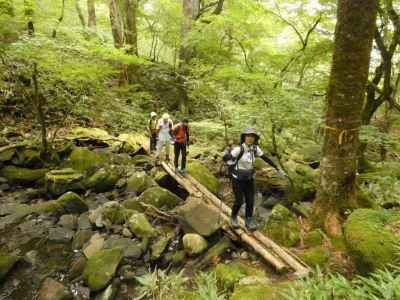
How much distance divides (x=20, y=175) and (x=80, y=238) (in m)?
4.07

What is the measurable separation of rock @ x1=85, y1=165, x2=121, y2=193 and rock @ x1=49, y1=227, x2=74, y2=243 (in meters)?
2.14

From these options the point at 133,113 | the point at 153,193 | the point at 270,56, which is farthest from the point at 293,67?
the point at 133,113

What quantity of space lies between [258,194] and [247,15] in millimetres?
7574

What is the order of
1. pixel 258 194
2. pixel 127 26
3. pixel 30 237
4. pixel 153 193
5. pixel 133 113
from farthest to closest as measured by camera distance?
pixel 127 26
pixel 133 113
pixel 258 194
pixel 153 193
pixel 30 237

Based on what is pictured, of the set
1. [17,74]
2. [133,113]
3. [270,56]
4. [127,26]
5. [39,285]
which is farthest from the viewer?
[127,26]

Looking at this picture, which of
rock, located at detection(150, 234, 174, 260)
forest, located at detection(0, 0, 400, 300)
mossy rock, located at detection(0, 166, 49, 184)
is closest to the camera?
forest, located at detection(0, 0, 400, 300)

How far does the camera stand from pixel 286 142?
975cm

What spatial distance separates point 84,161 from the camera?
10570 millimetres

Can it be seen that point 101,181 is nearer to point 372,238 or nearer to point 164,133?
point 164,133

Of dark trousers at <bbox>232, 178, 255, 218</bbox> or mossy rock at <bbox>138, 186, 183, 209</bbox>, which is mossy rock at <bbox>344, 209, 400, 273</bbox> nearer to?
dark trousers at <bbox>232, 178, 255, 218</bbox>

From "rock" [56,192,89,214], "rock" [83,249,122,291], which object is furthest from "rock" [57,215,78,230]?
"rock" [83,249,122,291]

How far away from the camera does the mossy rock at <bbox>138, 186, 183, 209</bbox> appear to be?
28.0 feet

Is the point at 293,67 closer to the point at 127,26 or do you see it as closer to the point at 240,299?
the point at 240,299

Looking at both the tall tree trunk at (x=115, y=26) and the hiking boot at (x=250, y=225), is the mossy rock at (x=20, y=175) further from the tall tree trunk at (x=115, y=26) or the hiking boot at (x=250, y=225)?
the tall tree trunk at (x=115, y=26)
